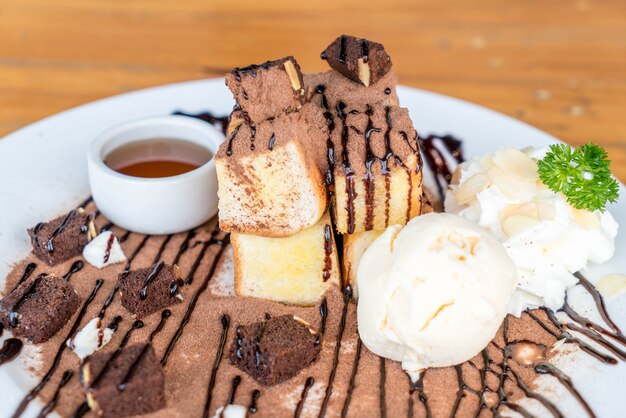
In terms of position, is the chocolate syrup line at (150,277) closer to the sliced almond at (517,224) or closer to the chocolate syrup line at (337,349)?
the chocolate syrup line at (337,349)

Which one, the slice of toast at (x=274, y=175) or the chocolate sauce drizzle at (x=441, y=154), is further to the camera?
the chocolate sauce drizzle at (x=441, y=154)

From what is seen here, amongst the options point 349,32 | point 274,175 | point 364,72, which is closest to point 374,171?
point 274,175

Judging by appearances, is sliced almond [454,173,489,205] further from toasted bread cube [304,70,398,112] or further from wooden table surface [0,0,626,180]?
wooden table surface [0,0,626,180]

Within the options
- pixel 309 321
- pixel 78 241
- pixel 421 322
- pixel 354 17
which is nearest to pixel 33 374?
pixel 78 241

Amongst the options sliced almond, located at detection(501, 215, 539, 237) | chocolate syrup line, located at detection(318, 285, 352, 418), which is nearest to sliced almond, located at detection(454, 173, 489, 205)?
sliced almond, located at detection(501, 215, 539, 237)

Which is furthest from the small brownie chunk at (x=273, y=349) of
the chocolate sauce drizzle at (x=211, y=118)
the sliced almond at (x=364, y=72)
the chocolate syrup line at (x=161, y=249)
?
the chocolate sauce drizzle at (x=211, y=118)

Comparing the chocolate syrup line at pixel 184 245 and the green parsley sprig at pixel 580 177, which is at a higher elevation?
the green parsley sprig at pixel 580 177
